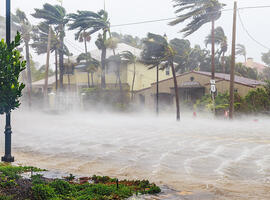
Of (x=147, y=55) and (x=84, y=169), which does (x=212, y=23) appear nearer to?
(x=147, y=55)

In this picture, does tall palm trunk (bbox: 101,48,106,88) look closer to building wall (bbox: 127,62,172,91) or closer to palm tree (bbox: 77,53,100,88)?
palm tree (bbox: 77,53,100,88)

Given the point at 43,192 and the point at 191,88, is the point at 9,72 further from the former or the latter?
the point at 191,88

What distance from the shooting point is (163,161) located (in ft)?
→ 46.9

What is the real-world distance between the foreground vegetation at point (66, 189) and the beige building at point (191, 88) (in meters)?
28.5

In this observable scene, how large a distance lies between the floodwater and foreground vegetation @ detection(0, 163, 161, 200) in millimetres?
1338

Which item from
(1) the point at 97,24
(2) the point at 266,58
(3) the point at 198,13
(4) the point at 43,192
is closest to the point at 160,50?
(3) the point at 198,13

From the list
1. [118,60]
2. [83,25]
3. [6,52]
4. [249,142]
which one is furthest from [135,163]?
[83,25]

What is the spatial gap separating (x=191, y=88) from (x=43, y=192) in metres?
35.0

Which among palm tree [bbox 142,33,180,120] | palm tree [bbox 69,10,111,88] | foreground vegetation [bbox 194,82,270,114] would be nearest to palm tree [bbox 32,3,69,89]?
palm tree [bbox 69,10,111,88]

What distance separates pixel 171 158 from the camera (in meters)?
15.0

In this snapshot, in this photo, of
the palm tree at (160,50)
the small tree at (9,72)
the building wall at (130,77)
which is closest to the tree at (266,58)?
the building wall at (130,77)

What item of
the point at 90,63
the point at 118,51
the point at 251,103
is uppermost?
the point at 118,51

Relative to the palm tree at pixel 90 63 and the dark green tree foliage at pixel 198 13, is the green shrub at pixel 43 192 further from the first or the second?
the palm tree at pixel 90 63

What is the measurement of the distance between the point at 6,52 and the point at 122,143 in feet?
32.4
